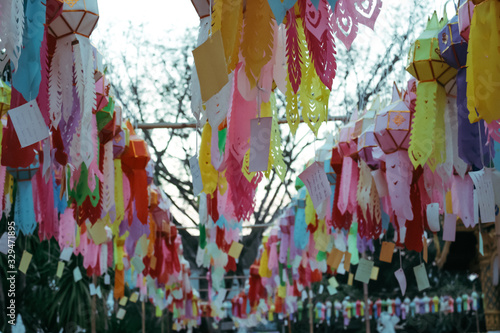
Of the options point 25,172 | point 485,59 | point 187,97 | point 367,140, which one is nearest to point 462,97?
point 485,59

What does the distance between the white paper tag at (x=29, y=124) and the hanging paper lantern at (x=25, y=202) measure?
97cm

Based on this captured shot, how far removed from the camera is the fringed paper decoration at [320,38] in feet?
4.66

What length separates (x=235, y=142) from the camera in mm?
1605

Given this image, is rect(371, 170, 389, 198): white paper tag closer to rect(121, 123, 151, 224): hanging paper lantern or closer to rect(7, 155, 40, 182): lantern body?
rect(121, 123, 151, 224): hanging paper lantern

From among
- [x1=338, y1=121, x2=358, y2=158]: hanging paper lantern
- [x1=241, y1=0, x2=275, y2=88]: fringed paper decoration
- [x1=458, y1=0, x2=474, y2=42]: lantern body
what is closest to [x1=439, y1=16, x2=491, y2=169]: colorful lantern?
[x1=458, y1=0, x2=474, y2=42]: lantern body

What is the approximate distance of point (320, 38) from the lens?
1.43 metres

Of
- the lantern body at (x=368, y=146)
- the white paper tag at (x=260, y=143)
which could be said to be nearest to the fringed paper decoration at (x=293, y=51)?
the white paper tag at (x=260, y=143)

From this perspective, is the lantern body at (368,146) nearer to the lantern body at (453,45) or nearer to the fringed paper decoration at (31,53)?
the lantern body at (453,45)

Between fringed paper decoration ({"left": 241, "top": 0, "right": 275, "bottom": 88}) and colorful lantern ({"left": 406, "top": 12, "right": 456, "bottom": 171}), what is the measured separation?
0.76 meters

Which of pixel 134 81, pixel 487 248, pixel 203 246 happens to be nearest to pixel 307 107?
pixel 203 246

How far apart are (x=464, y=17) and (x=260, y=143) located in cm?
66

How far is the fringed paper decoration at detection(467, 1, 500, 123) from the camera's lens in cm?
129

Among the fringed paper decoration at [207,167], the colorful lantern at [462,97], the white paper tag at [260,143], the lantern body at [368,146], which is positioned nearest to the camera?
the white paper tag at [260,143]

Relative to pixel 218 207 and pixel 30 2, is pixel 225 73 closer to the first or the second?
pixel 30 2
